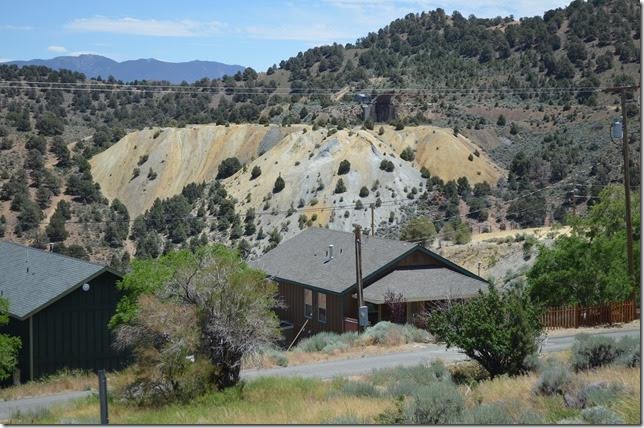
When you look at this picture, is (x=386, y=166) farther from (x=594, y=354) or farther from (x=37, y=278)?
(x=594, y=354)

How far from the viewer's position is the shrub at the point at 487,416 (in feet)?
45.3

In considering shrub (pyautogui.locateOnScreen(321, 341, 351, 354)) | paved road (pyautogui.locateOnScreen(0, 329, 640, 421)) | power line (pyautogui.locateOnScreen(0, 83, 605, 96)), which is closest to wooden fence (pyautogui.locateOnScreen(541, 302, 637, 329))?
paved road (pyautogui.locateOnScreen(0, 329, 640, 421))

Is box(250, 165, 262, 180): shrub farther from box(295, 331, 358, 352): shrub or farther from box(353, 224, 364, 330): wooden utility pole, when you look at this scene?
box(295, 331, 358, 352): shrub

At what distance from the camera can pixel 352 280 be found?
3853 centimetres

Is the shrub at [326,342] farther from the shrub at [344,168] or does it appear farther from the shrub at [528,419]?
the shrub at [344,168]

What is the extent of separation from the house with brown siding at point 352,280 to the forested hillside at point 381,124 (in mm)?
25100

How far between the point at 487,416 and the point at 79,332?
19846 millimetres

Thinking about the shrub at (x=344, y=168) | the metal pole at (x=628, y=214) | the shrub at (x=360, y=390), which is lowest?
the shrub at (x=360, y=390)

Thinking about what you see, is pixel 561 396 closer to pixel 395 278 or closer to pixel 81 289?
pixel 81 289

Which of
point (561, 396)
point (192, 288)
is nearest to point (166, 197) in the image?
point (192, 288)

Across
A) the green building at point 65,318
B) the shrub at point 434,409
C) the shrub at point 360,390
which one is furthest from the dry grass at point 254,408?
the green building at point 65,318

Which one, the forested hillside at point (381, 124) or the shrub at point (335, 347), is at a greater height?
the forested hillside at point (381, 124)

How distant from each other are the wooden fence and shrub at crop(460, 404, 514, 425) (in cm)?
1960

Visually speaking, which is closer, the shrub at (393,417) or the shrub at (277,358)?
the shrub at (393,417)
